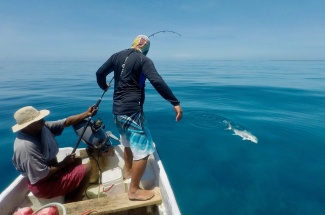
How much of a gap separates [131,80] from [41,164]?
6.54ft

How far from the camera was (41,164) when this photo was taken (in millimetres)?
3504

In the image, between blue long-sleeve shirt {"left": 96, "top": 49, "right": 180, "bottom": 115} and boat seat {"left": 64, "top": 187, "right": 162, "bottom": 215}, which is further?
blue long-sleeve shirt {"left": 96, "top": 49, "right": 180, "bottom": 115}

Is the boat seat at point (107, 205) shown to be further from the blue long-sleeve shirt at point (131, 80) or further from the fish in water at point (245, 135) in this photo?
the fish in water at point (245, 135)

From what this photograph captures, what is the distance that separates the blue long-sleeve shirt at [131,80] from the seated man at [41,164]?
1283 mm

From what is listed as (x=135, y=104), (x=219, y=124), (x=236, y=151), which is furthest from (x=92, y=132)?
(x=219, y=124)

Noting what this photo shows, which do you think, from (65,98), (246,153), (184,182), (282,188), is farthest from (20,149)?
(65,98)

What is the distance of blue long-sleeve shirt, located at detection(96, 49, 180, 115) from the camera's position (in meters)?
3.62

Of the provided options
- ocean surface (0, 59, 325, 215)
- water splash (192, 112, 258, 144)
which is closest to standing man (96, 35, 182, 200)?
ocean surface (0, 59, 325, 215)

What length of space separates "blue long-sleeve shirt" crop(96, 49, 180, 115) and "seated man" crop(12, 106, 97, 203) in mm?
1283

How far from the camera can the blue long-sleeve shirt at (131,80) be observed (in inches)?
143

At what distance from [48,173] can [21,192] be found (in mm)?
985

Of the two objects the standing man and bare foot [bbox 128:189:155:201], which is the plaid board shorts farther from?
bare foot [bbox 128:189:155:201]

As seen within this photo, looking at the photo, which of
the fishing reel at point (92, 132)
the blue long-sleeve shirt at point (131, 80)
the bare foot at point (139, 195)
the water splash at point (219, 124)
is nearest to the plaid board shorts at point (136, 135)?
the blue long-sleeve shirt at point (131, 80)

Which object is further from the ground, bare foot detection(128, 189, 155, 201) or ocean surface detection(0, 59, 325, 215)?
bare foot detection(128, 189, 155, 201)
